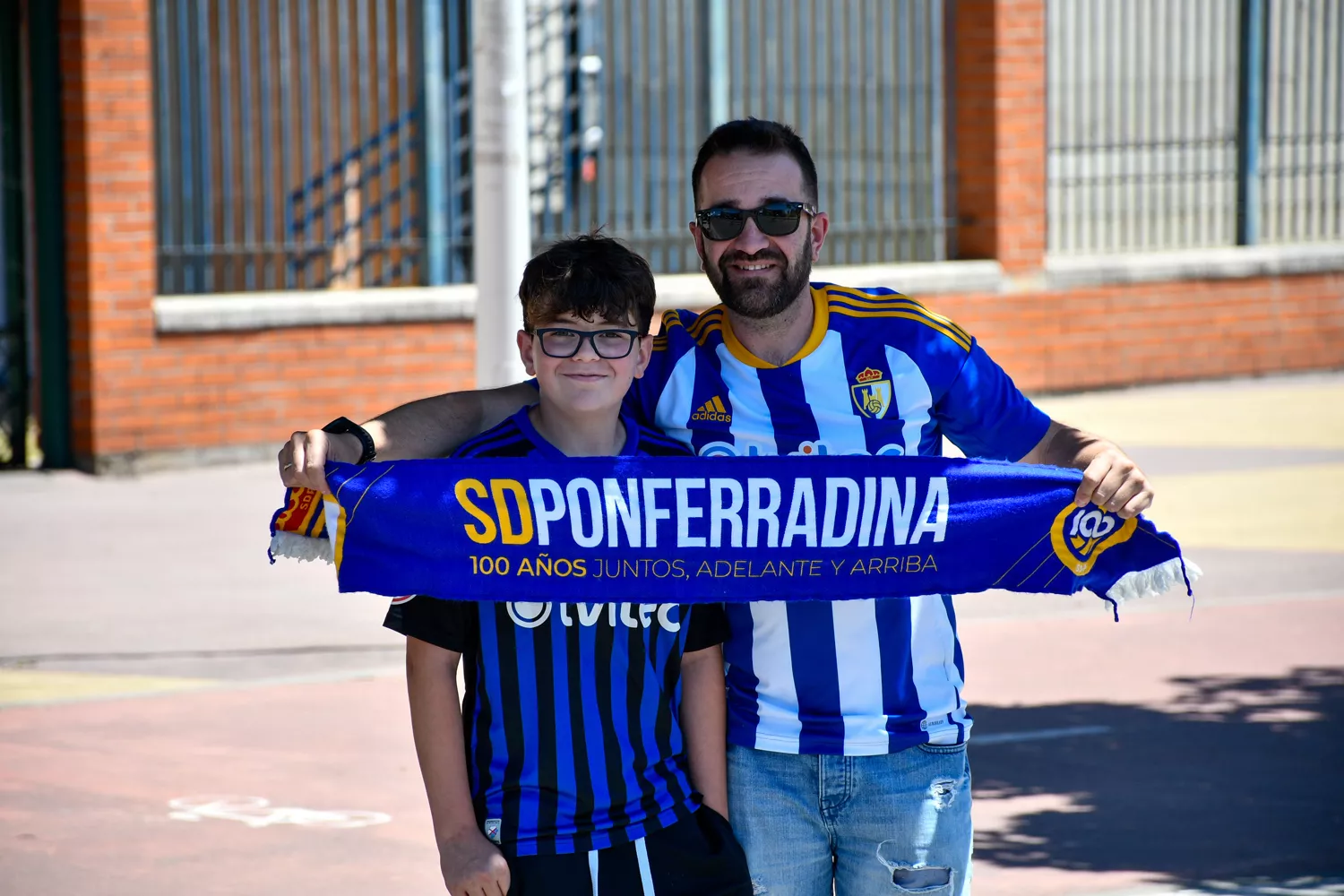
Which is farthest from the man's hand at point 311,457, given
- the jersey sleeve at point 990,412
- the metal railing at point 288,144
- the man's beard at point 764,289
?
the metal railing at point 288,144

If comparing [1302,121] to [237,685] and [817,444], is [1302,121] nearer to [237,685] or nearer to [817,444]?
[237,685]

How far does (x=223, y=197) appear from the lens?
540 inches

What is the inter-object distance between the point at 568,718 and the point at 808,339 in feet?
2.93

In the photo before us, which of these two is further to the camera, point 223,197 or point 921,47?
point 921,47

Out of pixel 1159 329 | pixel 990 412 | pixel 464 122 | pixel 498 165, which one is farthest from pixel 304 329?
pixel 990 412

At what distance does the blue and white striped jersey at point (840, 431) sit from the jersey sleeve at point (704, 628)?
12cm

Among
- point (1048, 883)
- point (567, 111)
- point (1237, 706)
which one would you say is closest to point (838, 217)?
point (567, 111)

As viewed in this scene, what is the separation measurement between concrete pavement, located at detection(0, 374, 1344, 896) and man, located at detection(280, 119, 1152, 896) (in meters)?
2.43

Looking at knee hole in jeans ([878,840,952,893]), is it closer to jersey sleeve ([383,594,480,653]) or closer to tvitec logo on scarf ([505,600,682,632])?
tvitec logo on scarf ([505,600,682,632])

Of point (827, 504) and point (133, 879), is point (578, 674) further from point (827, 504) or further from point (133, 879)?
point (133, 879)

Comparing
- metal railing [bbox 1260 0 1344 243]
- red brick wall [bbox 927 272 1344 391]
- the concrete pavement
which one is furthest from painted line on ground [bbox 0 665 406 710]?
metal railing [bbox 1260 0 1344 243]

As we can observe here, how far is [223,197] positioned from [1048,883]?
9.61 m

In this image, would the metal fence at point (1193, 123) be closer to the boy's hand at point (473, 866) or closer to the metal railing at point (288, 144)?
the metal railing at point (288, 144)

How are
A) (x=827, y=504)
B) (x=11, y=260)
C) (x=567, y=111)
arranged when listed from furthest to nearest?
(x=567, y=111) → (x=11, y=260) → (x=827, y=504)
